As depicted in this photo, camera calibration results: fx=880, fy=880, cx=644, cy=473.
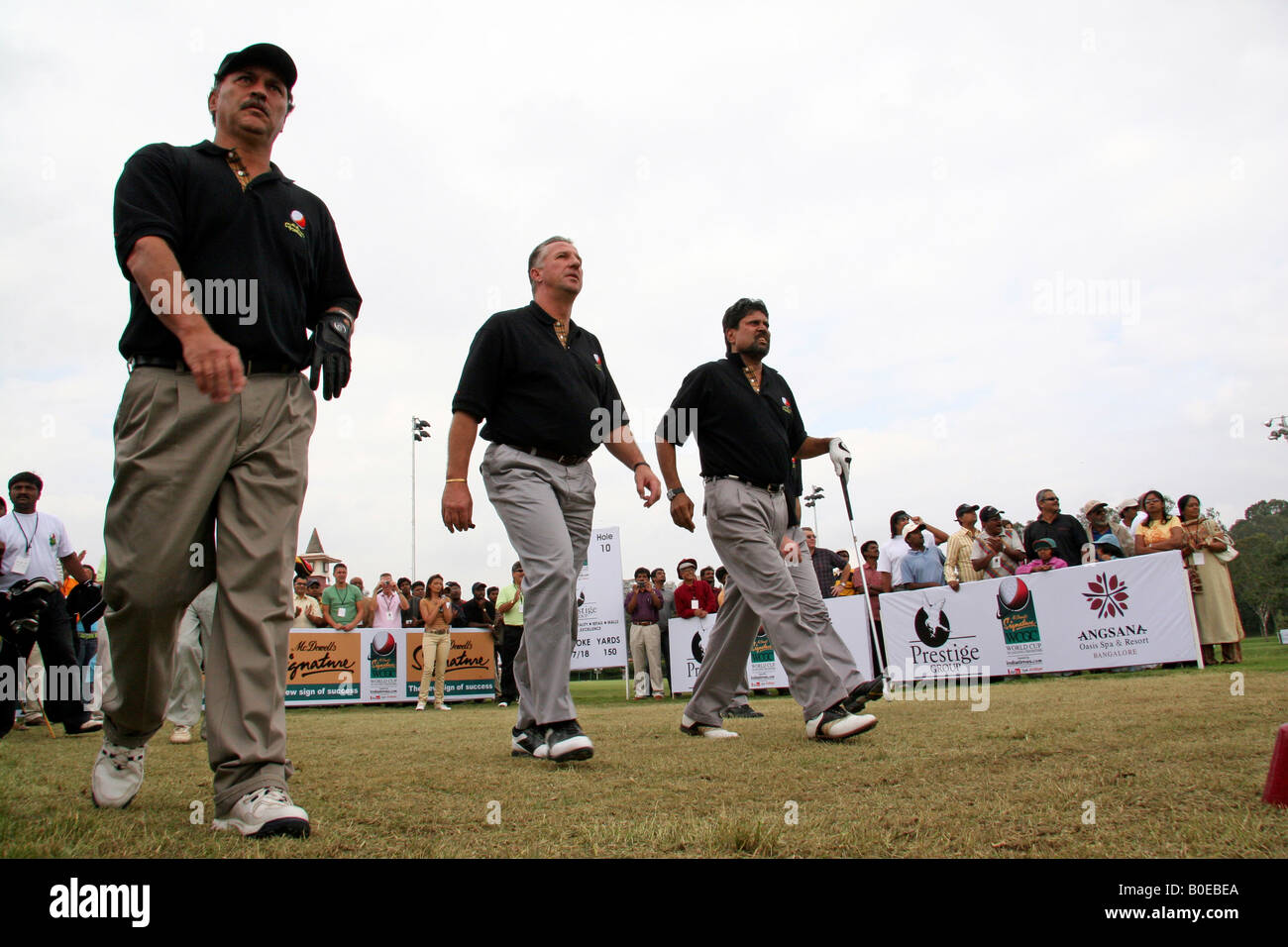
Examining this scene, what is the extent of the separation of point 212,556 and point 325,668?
1214 centimetres

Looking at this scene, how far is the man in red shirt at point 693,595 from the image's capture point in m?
14.5

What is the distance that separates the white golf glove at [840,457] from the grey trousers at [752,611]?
2.29 feet

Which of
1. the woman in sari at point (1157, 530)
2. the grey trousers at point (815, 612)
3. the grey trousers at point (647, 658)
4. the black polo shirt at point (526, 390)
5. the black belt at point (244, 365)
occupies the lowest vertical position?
the grey trousers at point (647, 658)

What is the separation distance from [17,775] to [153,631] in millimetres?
2242

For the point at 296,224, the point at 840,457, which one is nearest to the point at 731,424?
the point at 840,457

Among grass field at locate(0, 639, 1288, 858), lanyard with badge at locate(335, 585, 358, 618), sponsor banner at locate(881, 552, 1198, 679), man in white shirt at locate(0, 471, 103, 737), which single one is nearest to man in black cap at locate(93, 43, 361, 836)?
grass field at locate(0, 639, 1288, 858)

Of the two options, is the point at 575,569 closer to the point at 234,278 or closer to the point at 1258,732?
the point at 234,278

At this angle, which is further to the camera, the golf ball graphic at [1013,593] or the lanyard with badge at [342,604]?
the lanyard with badge at [342,604]

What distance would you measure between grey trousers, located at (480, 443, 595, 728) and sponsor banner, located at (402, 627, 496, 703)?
10.7 metres

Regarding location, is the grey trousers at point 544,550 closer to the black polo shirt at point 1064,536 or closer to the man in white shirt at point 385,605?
the black polo shirt at point 1064,536

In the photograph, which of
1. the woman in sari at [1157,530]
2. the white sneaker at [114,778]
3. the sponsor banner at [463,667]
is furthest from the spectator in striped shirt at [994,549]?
the white sneaker at [114,778]
